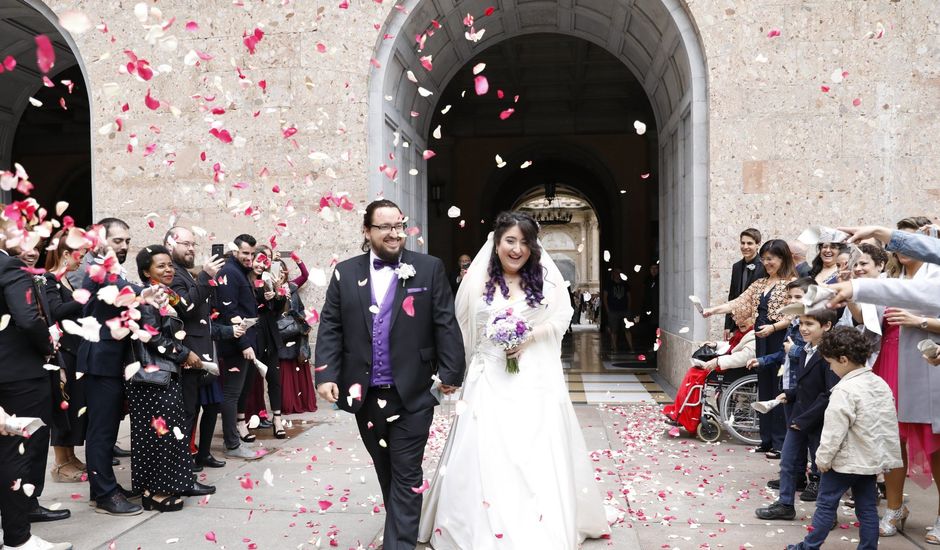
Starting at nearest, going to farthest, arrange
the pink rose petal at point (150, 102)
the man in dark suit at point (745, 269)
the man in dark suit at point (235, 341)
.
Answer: the pink rose petal at point (150, 102) → the man in dark suit at point (235, 341) → the man in dark suit at point (745, 269)

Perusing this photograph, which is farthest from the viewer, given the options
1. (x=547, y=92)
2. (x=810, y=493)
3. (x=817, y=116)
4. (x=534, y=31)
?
(x=547, y=92)

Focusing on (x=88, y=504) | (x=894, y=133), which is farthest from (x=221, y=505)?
(x=894, y=133)

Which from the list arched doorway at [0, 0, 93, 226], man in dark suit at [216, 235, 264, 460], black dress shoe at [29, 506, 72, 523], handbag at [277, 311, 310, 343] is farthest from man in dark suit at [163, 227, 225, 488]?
arched doorway at [0, 0, 93, 226]

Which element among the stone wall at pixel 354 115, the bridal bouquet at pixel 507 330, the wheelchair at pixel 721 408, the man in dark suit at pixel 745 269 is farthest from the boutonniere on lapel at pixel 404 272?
the stone wall at pixel 354 115

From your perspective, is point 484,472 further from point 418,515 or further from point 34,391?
point 34,391

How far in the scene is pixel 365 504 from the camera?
4734 millimetres

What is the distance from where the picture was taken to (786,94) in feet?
25.0

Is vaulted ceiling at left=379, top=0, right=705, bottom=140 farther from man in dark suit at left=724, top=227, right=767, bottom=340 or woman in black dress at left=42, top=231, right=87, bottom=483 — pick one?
woman in black dress at left=42, top=231, right=87, bottom=483

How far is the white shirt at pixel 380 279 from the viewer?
3.76 m

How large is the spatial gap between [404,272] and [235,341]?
297 cm

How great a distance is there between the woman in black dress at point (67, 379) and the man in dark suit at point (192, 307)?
687 mm

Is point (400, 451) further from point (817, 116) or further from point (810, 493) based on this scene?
point (817, 116)

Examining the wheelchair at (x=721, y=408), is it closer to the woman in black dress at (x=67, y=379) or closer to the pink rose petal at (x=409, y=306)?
the pink rose petal at (x=409, y=306)

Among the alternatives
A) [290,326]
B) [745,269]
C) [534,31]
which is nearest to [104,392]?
[290,326]
